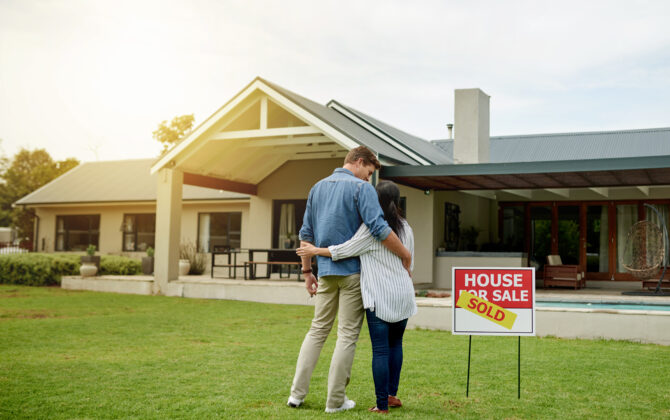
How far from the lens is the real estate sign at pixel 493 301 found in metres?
4.84

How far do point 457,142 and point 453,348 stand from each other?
10.1 meters

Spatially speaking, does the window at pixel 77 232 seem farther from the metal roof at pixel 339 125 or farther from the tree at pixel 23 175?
the tree at pixel 23 175

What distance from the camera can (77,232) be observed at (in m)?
23.2

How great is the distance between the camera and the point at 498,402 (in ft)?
15.2

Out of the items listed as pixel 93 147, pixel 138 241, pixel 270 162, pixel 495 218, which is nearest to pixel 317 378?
pixel 270 162

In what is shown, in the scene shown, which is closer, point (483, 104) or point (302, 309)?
point (302, 309)

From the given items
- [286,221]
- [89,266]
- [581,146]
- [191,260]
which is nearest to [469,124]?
[581,146]

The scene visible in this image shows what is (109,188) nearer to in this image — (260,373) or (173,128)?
(173,128)

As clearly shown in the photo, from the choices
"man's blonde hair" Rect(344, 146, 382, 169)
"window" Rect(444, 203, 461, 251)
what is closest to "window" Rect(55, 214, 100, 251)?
"window" Rect(444, 203, 461, 251)

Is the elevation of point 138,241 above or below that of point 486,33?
below

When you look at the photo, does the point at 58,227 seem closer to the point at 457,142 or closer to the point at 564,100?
the point at 457,142

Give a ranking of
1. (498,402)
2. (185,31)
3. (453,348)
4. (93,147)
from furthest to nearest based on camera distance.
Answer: (93,147), (185,31), (453,348), (498,402)

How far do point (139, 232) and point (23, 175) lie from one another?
94.6 feet

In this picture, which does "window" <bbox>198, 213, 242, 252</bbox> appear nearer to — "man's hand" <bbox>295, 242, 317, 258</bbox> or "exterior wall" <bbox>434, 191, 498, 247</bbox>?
"exterior wall" <bbox>434, 191, 498, 247</bbox>
